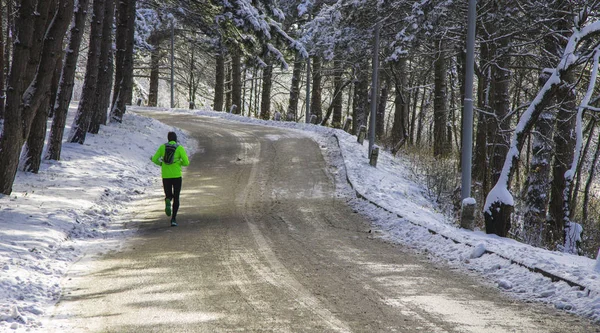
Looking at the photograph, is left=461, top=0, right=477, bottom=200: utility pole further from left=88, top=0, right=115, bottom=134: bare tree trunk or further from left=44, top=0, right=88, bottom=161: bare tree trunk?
left=88, top=0, right=115, bottom=134: bare tree trunk

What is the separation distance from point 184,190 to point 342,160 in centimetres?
607

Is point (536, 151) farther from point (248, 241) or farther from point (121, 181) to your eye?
point (121, 181)

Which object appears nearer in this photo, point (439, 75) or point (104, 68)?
point (104, 68)

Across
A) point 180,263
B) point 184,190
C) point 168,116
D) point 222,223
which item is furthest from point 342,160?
point 168,116

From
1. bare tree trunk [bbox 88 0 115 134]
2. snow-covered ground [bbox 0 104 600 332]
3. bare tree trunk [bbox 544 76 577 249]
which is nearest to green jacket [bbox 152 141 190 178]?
snow-covered ground [bbox 0 104 600 332]

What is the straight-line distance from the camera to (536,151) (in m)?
14.6

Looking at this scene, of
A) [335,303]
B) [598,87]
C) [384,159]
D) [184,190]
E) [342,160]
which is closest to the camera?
[335,303]

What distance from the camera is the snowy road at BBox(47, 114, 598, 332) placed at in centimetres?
586

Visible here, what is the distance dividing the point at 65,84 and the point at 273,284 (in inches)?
402

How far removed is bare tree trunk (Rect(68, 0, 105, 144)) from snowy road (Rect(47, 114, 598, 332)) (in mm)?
5376

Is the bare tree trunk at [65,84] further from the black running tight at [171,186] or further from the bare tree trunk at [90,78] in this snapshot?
the black running tight at [171,186]

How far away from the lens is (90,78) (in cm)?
1738

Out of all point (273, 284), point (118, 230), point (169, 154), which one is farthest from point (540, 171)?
point (118, 230)

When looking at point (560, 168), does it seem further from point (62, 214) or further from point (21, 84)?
point (21, 84)
